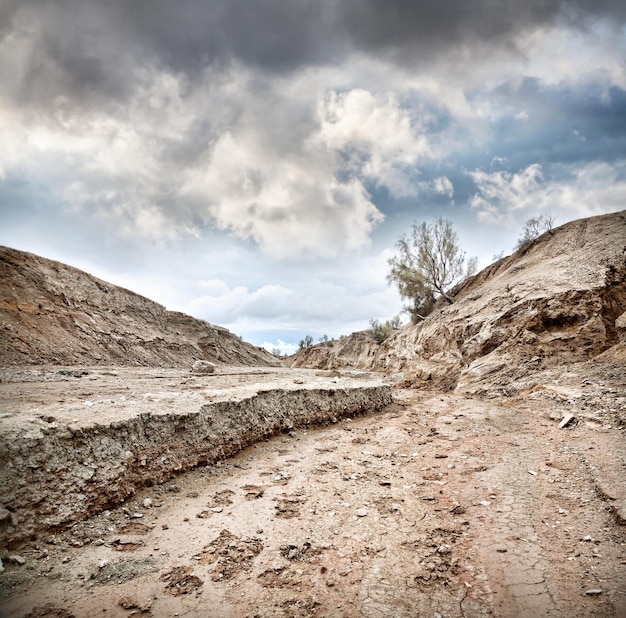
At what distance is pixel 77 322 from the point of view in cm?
1355

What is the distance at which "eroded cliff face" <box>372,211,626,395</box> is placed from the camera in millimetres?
9727

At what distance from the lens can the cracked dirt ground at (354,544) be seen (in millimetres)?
2699

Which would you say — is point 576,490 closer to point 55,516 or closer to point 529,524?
point 529,524

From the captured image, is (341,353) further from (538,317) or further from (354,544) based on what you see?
(354,544)

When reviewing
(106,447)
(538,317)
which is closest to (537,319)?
(538,317)

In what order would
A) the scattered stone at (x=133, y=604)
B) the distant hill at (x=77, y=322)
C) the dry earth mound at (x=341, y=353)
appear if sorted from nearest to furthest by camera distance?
the scattered stone at (x=133, y=604), the distant hill at (x=77, y=322), the dry earth mound at (x=341, y=353)

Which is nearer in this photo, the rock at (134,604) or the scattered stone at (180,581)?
the rock at (134,604)

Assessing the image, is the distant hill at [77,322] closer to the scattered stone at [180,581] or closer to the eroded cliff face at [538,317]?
the scattered stone at [180,581]

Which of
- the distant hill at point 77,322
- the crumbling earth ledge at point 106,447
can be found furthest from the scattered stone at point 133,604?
the distant hill at point 77,322

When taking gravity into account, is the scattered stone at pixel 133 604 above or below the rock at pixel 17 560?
below

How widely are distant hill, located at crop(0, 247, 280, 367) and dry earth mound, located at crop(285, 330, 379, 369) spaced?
18.4 meters

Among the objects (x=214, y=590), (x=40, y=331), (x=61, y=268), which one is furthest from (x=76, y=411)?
(x=61, y=268)

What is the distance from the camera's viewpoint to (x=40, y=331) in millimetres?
11953

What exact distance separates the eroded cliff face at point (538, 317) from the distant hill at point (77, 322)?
12.1 m
